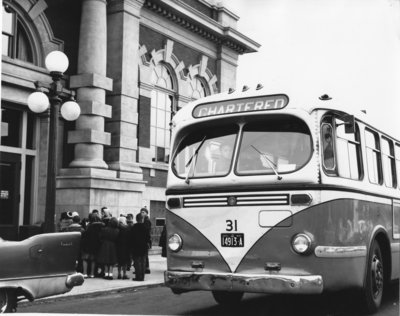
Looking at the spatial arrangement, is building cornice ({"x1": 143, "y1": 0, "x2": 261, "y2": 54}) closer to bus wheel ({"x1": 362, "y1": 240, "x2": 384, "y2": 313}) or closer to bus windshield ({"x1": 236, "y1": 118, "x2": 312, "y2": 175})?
bus wheel ({"x1": 362, "y1": 240, "x2": 384, "y2": 313})

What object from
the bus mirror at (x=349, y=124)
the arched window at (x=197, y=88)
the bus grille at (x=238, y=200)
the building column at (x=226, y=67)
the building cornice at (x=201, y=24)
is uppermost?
the building cornice at (x=201, y=24)

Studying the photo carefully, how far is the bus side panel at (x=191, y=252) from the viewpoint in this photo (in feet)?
25.5

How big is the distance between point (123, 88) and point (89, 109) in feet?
5.18

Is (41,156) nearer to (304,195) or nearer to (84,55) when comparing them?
(84,55)

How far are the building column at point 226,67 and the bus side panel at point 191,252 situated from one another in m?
18.0

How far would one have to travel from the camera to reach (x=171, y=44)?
74.9ft

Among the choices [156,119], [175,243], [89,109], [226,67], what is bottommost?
[175,243]

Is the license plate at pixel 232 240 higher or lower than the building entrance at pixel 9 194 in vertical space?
lower

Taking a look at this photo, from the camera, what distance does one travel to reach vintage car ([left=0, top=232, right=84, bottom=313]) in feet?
24.8

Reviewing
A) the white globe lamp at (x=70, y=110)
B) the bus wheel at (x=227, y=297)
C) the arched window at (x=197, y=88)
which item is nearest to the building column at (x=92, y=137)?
the white globe lamp at (x=70, y=110)

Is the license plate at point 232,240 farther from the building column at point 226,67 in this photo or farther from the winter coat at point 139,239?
the building column at point 226,67

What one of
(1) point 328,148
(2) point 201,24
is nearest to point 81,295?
(1) point 328,148

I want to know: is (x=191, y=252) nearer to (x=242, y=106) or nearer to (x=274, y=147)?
(x=274, y=147)

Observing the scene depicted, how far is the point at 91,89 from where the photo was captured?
18.2m
